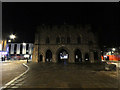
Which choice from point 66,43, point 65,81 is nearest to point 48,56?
point 66,43

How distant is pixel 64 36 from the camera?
24859 millimetres

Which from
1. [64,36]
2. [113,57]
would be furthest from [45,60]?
[113,57]

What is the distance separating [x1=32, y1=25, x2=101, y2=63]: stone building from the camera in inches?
960

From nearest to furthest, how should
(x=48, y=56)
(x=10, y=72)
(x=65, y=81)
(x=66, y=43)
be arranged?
(x=65, y=81) → (x=10, y=72) → (x=66, y=43) → (x=48, y=56)

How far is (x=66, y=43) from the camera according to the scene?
24625 millimetres

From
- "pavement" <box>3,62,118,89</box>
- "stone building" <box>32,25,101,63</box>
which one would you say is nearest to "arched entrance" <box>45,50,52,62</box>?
"stone building" <box>32,25,101,63</box>

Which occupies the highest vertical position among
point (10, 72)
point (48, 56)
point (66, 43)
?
point (66, 43)

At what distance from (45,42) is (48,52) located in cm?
341

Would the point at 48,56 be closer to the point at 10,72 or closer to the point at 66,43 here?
the point at 66,43

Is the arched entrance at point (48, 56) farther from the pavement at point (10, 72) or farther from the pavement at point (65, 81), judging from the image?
the pavement at point (65, 81)

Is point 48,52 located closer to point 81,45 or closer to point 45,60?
point 45,60

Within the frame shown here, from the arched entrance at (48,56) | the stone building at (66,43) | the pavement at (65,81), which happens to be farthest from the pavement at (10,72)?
the arched entrance at (48,56)

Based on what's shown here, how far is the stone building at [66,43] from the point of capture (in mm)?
24391

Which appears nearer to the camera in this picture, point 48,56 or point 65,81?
point 65,81
